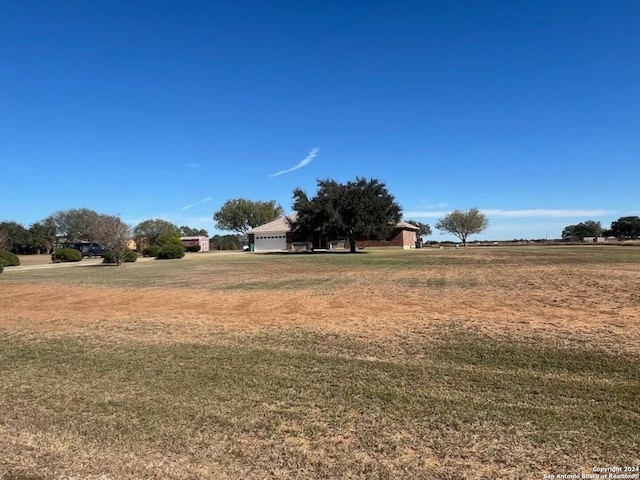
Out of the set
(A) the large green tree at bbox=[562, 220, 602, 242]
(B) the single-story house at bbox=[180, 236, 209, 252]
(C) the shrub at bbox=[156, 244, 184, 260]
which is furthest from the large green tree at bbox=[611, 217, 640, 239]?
(C) the shrub at bbox=[156, 244, 184, 260]

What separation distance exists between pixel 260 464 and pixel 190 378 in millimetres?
2414

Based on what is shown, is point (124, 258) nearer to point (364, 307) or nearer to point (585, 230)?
point (364, 307)

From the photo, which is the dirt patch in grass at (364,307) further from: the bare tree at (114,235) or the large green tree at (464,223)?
the large green tree at (464,223)

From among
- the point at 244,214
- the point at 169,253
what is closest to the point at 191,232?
the point at 244,214

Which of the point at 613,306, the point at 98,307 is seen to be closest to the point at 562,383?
the point at 613,306

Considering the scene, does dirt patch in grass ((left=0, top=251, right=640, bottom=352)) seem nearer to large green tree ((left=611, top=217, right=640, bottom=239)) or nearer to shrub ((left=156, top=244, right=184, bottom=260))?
shrub ((left=156, top=244, right=184, bottom=260))

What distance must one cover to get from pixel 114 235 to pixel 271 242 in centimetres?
2989

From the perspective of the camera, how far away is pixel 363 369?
594 cm

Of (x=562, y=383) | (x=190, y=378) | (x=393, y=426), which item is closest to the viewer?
(x=393, y=426)

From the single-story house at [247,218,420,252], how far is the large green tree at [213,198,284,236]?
95.6 ft

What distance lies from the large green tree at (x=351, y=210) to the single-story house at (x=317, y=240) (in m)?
10.5

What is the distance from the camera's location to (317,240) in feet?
188

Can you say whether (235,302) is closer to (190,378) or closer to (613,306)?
(190,378)

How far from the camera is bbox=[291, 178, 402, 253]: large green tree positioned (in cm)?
4256
